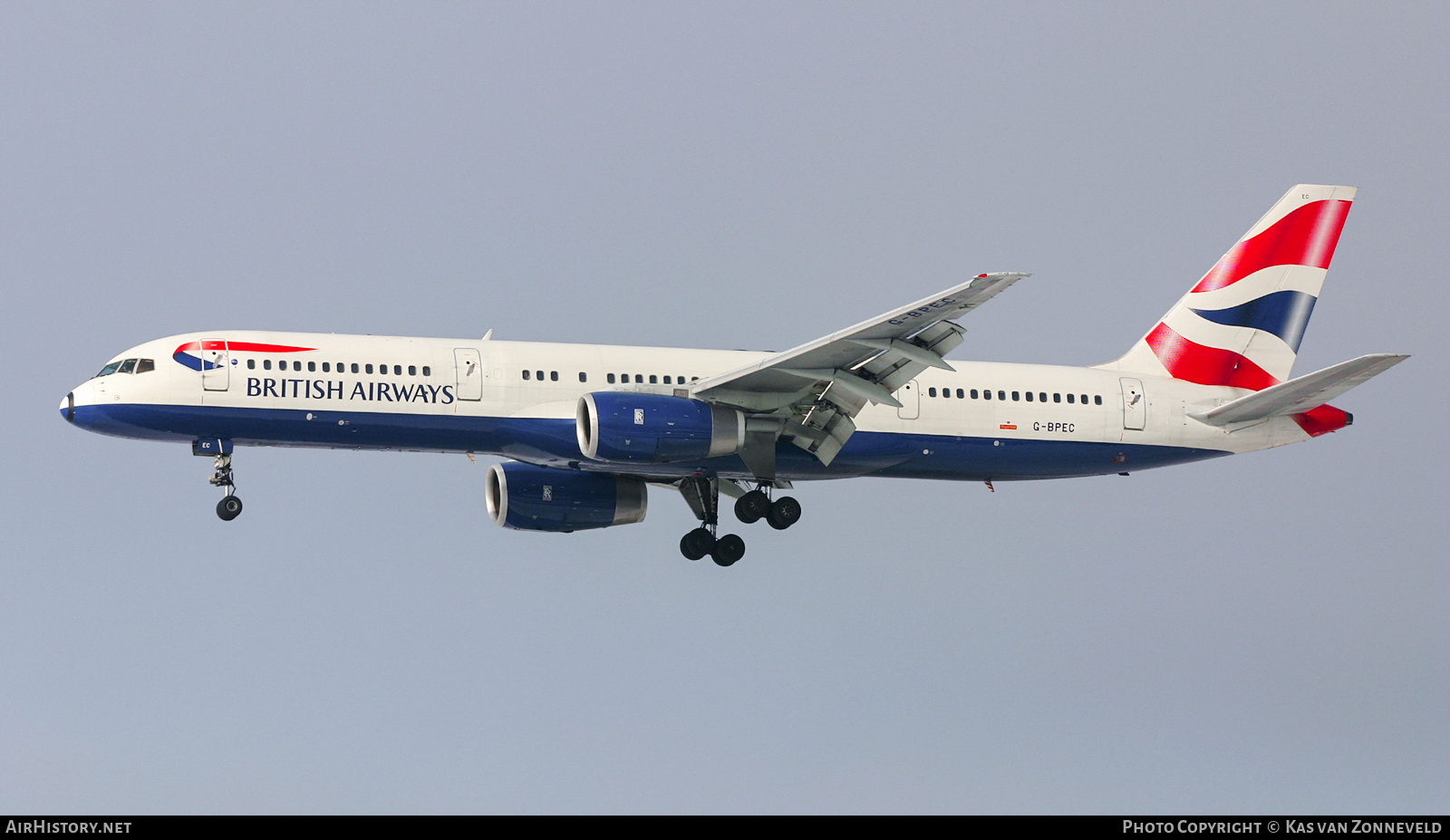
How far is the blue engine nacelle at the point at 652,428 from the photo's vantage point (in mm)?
36344

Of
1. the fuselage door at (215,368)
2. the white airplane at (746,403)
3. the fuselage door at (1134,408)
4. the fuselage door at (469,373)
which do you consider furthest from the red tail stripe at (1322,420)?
the fuselage door at (215,368)

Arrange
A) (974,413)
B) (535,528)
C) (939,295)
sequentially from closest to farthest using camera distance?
1. (939,295)
2. (974,413)
3. (535,528)

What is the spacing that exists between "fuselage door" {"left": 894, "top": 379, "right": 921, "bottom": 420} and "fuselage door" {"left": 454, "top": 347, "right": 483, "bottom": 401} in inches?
378

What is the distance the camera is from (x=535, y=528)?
142 feet

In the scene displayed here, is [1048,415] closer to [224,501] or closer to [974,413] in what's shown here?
[974,413]

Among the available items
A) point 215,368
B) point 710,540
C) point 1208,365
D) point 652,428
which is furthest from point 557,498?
point 1208,365

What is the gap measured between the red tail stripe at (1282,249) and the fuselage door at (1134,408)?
14.2 ft

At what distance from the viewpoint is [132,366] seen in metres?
37.4
